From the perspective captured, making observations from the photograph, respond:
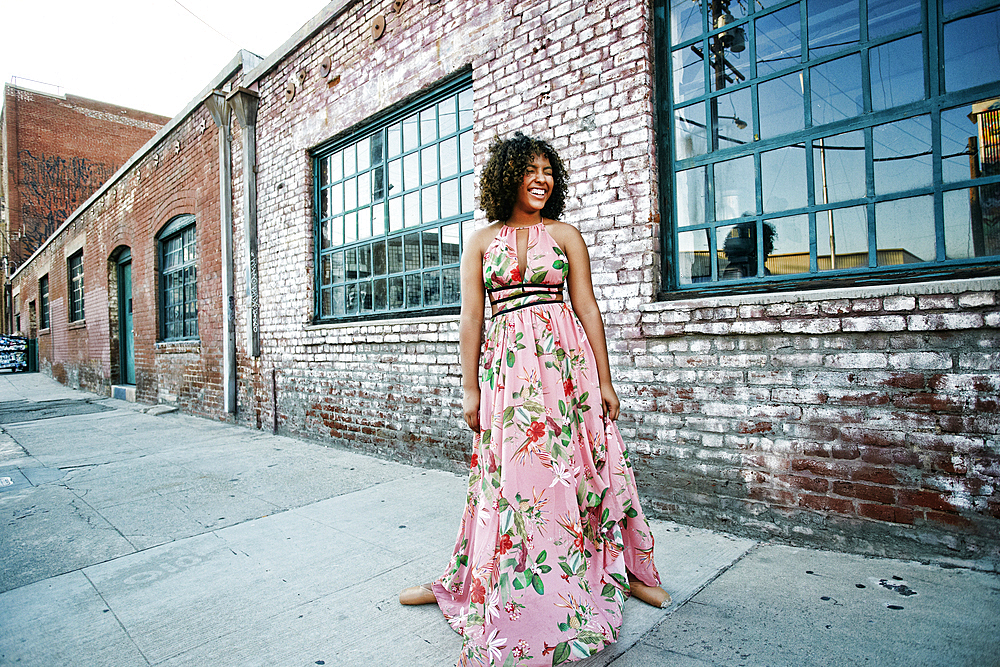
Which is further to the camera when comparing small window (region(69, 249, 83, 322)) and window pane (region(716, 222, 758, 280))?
small window (region(69, 249, 83, 322))

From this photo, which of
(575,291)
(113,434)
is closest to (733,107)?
(575,291)

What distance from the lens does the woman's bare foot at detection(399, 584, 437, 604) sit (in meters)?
2.32

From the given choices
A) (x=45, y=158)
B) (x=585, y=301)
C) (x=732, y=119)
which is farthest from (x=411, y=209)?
(x=45, y=158)

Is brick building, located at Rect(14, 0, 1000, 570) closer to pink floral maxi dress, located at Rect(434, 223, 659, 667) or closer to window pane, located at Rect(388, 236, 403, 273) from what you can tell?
window pane, located at Rect(388, 236, 403, 273)

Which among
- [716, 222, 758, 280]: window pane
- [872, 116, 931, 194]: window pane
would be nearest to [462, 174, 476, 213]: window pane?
[716, 222, 758, 280]: window pane

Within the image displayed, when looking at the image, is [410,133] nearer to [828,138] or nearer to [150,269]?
[828,138]

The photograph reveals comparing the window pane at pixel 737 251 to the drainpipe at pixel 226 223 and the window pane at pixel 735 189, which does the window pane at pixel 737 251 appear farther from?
the drainpipe at pixel 226 223

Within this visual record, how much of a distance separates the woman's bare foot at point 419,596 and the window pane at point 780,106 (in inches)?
113

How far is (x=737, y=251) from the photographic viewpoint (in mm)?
3180

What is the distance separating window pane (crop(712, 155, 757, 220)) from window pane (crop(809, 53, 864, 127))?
40cm

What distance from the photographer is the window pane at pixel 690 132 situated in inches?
130

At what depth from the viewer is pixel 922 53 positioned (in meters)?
2.62

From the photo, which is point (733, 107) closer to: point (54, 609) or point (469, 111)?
point (469, 111)

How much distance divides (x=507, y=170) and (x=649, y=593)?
176 centimetres
